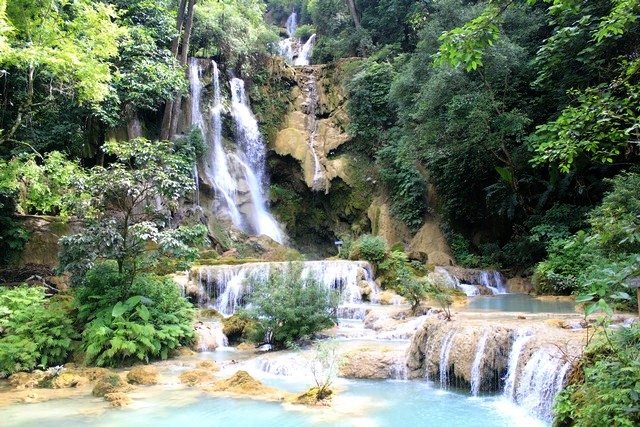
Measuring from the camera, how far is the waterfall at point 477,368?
7246 millimetres

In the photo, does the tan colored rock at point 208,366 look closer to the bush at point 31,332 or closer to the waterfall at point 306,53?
the bush at point 31,332

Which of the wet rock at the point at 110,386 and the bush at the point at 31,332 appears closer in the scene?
the wet rock at the point at 110,386

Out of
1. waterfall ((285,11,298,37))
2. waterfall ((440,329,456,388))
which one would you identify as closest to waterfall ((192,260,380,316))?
waterfall ((440,329,456,388))

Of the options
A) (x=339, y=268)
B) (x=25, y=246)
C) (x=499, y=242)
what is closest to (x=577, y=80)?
(x=499, y=242)

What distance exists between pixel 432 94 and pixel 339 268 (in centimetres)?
667

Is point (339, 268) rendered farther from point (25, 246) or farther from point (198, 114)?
point (198, 114)

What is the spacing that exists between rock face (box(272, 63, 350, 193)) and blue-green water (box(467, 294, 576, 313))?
10.6 metres

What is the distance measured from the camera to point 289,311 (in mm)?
9875

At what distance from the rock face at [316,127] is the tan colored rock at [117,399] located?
16.7 meters

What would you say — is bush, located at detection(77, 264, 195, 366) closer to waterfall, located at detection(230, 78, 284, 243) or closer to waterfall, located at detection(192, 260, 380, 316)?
waterfall, located at detection(192, 260, 380, 316)

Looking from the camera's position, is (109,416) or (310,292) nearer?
(109,416)

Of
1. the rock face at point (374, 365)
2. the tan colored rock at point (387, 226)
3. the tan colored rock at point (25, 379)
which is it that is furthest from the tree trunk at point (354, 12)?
the tan colored rock at point (25, 379)

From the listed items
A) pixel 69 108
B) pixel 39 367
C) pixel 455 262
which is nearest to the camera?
pixel 39 367

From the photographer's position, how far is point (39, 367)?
918 centimetres
